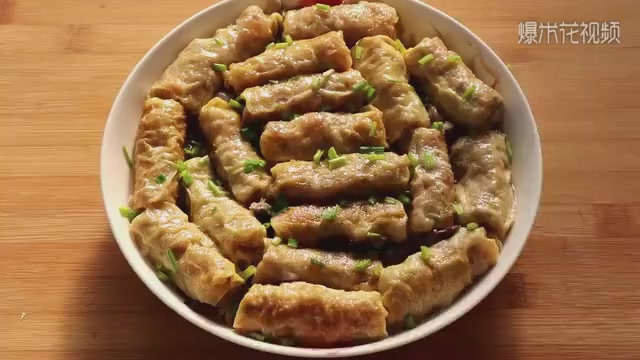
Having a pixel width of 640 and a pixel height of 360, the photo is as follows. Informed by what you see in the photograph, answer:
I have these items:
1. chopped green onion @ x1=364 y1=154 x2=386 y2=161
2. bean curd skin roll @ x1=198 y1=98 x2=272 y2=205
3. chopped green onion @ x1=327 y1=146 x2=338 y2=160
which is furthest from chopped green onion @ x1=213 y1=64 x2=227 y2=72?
chopped green onion @ x1=364 y1=154 x2=386 y2=161

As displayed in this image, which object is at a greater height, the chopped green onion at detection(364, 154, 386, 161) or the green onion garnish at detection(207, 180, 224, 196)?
the chopped green onion at detection(364, 154, 386, 161)

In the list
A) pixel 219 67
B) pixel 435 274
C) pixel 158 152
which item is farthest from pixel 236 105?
pixel 435 274

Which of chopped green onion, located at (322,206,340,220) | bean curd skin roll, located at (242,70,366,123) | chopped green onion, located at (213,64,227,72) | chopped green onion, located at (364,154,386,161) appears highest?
chopped green onion, located at (213,64,227,72)

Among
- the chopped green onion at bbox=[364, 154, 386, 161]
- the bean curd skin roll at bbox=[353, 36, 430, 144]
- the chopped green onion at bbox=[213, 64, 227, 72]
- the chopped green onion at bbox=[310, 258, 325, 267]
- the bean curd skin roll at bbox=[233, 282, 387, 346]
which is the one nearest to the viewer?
the bean curd skin roll at bbox=[233, 282, 387, 346]

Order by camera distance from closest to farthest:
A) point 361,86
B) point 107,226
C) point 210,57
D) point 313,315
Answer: point 313,315 < point 361,86 < point 210,57 < point 107,226

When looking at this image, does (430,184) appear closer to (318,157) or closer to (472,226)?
(472,226)

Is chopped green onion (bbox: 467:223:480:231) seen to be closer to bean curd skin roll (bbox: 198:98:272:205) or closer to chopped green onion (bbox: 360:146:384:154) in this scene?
chopped green onion (bbox: 360:146:384:154)

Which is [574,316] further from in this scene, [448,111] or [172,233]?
[172,233]
